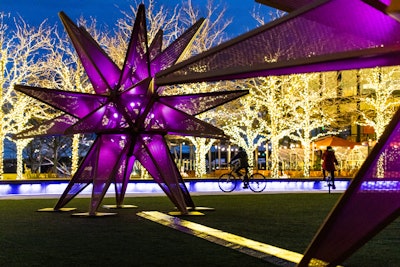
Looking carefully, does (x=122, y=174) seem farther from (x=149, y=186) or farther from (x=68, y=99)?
(x=149, y=186)

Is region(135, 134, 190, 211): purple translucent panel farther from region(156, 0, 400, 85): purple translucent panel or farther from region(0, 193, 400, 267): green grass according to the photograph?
region(156, 0, 400, 85): purple translucent panel

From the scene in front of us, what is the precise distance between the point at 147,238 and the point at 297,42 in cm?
528

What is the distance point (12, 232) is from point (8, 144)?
51834 millimetres

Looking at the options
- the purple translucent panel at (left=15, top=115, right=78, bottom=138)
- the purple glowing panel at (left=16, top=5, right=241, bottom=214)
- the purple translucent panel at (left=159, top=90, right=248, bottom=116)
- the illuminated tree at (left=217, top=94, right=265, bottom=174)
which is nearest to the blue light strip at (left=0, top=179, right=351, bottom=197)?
the illuminated tree at (left=217, top=94, right=265, bottom=174)

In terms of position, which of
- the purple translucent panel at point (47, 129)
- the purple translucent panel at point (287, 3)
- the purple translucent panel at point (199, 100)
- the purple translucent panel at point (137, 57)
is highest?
the purple translucent panel at point (137, 57)

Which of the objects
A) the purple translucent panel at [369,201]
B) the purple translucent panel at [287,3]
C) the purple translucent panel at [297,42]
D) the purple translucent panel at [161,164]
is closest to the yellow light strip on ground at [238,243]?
the purple translucent panel at [161,164]

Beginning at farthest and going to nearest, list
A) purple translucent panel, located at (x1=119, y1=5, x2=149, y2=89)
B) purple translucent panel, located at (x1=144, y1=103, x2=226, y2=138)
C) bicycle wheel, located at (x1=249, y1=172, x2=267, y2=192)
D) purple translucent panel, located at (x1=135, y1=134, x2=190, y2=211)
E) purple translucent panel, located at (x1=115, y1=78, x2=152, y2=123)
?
bicycle wheel, located at (x1=249, y1=172, x2=267, y2=192)
purple translucent panel, located at (x1=144, y1=103, x2=226, y2=138)
purple translucent panel, located at (x1=135, y1=134, x2=190, y2=211)
purple translucent panel, located at (x1=115, y1=78, x2=152, y2=123)
purple translucent panel, located at (x1=119, y1=5, x2=149, y2=89)

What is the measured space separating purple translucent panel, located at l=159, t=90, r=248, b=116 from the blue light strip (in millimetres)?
9898

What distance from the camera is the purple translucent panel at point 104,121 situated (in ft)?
46.1

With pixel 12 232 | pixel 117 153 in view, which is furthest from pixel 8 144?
pixel 12 232

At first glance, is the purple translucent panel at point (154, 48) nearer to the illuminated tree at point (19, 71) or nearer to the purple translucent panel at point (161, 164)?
the purple translucent panel at point (161, 164)

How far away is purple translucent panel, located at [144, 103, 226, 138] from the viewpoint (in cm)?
1444

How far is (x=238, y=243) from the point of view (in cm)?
912

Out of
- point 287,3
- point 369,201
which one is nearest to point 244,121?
point 287,3
